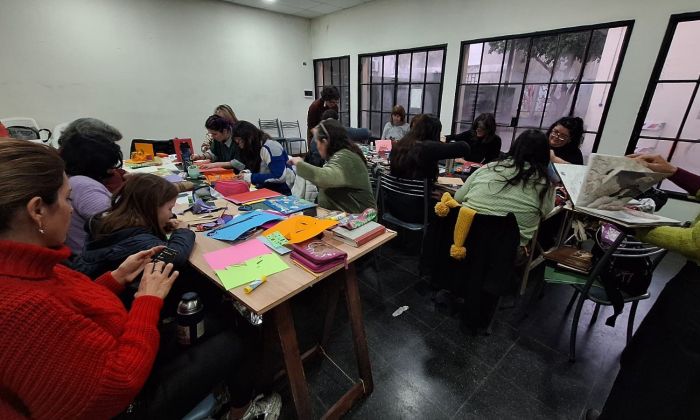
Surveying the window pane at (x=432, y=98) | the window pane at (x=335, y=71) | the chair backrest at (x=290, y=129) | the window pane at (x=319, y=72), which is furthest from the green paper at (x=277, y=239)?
the window pane at (x=319, y=72)

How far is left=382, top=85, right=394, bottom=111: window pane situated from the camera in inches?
203

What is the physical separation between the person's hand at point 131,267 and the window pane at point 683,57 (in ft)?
14.3

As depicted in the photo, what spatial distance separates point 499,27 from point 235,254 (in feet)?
13.7

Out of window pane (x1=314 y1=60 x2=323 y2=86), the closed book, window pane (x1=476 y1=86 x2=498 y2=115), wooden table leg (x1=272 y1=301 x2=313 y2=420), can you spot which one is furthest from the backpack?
window pane (x1=314 y1=60 x2=323 y2=86)

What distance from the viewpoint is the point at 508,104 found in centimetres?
387

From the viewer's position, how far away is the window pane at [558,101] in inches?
133

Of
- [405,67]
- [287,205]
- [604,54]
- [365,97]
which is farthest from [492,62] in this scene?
[287,205]

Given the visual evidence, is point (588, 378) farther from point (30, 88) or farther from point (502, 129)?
point (30, 88)

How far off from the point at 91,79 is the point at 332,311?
16.5ft

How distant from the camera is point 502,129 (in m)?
4.05

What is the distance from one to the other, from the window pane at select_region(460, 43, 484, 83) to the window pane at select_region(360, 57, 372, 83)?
1.92 metres

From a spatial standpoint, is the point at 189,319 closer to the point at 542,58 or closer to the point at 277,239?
the point at 277,239

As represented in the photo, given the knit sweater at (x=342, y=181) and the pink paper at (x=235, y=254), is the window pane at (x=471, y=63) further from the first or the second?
the pink paper at (x=235, y=254)

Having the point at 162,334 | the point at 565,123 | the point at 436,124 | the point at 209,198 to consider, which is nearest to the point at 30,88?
the point at 209,198
